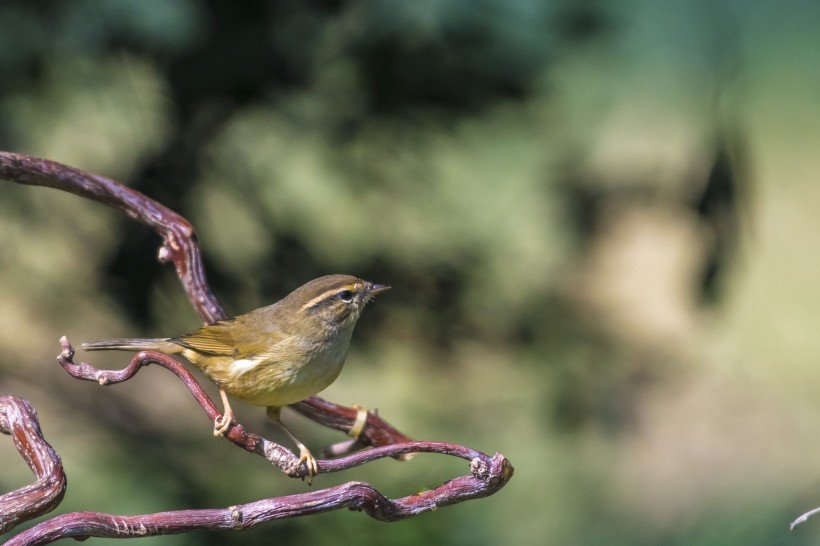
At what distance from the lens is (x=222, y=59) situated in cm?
385

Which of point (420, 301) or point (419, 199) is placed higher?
point (419, 199)

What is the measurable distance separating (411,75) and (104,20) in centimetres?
108

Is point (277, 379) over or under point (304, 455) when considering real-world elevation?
over

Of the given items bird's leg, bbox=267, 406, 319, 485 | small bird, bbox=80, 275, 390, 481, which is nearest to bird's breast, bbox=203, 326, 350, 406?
small bird, bbox=80, 275, 390, 481

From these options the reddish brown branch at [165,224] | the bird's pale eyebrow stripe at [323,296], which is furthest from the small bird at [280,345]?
the reddish brown branch at [165,224]

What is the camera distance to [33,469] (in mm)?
1729

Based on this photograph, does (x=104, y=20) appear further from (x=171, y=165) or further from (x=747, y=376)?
(x=747, y=376)

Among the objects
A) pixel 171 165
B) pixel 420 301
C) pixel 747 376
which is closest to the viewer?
pixel 171 165

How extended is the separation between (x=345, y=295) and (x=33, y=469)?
1342 millimetres

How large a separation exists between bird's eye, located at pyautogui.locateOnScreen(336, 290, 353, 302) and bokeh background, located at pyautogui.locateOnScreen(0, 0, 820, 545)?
114 centimetres

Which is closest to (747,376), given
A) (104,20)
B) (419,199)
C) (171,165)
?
(419,199)

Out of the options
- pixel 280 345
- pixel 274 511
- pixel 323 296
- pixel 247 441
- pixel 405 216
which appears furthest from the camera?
pixel 405 216

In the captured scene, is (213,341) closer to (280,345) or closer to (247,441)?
(280,345)

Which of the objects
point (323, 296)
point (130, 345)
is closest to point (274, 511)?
point (130, 345)
